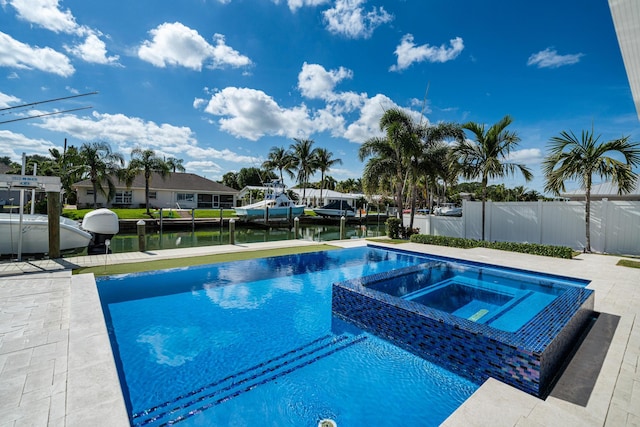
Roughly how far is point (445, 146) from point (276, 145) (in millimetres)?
25506

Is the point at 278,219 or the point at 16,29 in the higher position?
the point at 16,29

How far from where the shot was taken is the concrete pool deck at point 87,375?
8.32 ft

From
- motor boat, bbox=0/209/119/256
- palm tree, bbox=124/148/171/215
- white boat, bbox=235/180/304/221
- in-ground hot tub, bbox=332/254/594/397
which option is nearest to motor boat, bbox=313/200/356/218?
white boat, bbox=235/180/304/221

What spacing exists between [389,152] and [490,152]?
4.73 m

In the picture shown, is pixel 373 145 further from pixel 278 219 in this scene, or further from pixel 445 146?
pixel 278 219

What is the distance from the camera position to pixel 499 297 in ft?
22.8

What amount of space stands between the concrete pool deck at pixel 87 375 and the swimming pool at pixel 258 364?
1.56 feet

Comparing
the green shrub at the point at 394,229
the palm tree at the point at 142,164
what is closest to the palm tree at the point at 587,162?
the green shrub at the point at 394,229

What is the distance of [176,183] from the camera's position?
32.6 metres

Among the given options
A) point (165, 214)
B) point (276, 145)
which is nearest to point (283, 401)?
point (165, 214)

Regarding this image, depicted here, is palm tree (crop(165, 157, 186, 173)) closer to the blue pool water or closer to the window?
the window

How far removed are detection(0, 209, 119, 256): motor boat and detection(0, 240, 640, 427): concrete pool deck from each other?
402 cm

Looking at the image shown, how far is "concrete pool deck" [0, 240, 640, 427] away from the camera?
2535mm

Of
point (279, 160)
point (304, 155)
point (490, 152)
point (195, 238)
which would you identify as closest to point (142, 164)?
point (195, 238)
